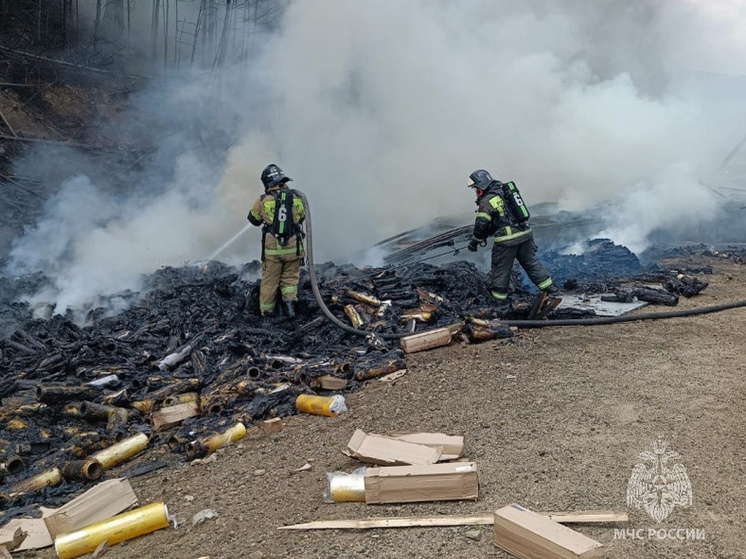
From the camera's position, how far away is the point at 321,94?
656 inches

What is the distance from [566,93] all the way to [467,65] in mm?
3424

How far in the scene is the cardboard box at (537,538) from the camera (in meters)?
2.45

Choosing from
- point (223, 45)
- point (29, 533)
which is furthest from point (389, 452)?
point (223, 45)

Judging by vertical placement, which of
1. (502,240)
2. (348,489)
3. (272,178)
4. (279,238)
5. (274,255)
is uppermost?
(272,178)

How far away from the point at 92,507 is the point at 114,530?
0.91 feet

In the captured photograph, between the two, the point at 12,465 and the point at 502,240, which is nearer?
the point at 12,465

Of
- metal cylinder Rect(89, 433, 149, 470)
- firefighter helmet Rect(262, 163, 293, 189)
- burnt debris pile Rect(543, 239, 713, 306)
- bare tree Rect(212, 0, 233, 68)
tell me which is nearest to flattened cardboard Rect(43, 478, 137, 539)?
metal cylinder Rect(89, 433, 149, 470)

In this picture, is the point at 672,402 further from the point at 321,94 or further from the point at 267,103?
the point at 267,103

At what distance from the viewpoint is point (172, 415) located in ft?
16.6

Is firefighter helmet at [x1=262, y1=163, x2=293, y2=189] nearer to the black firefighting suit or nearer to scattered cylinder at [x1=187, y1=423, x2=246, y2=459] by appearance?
the black firefighting suit

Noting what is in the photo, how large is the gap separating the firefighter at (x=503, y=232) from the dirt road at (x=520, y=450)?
1.36 m

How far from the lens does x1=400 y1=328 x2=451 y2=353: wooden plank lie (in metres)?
6.08

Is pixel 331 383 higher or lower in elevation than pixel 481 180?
lower

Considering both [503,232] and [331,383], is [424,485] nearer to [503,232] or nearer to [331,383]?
[331,383]
